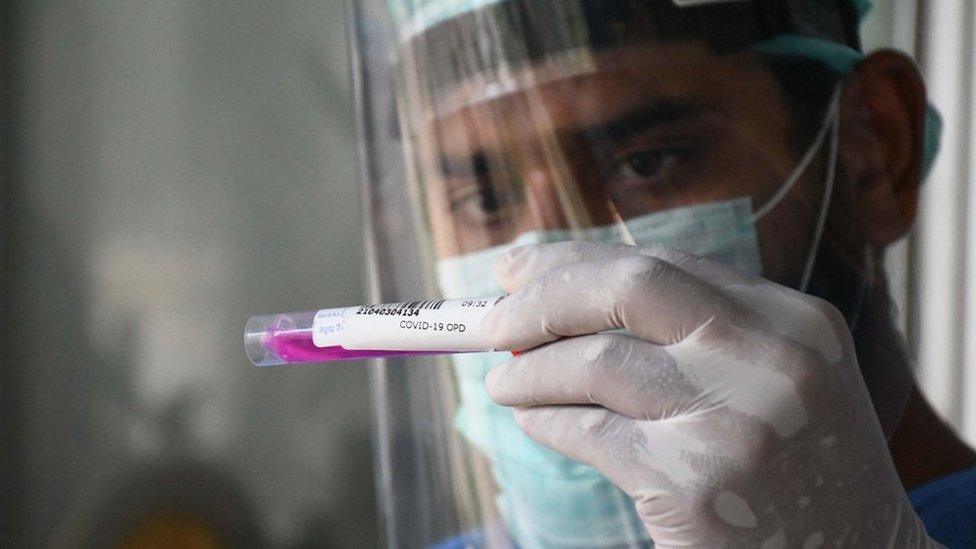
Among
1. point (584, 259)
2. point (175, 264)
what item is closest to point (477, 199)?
point (584, 259)

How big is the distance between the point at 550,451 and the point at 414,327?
0.40 meters

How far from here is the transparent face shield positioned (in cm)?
92

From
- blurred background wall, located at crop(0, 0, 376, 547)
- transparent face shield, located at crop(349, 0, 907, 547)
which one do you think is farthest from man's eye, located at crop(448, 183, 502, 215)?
blurred background wall, located at crop(0, 0, 376, 547)

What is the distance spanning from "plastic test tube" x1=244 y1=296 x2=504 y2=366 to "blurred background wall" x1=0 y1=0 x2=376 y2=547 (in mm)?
1210

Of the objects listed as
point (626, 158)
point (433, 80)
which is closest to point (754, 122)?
point (626, 158)

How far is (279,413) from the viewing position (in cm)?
195

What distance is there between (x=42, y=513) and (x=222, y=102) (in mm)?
936

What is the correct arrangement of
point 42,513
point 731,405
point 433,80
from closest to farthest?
1. point 731,405
2. point 433,80
3. point 42,513

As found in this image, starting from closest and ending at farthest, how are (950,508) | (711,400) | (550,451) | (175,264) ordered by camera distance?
(711,400), (950,508), (550,451), (175,264)

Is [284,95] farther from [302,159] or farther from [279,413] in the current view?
[279,413]

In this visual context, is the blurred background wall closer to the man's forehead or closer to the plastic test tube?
the man's forehead

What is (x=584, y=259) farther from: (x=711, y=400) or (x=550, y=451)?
(x=550, y=451)

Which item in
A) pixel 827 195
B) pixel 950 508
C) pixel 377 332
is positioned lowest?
pixel 950 508

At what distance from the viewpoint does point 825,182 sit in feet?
3.04
